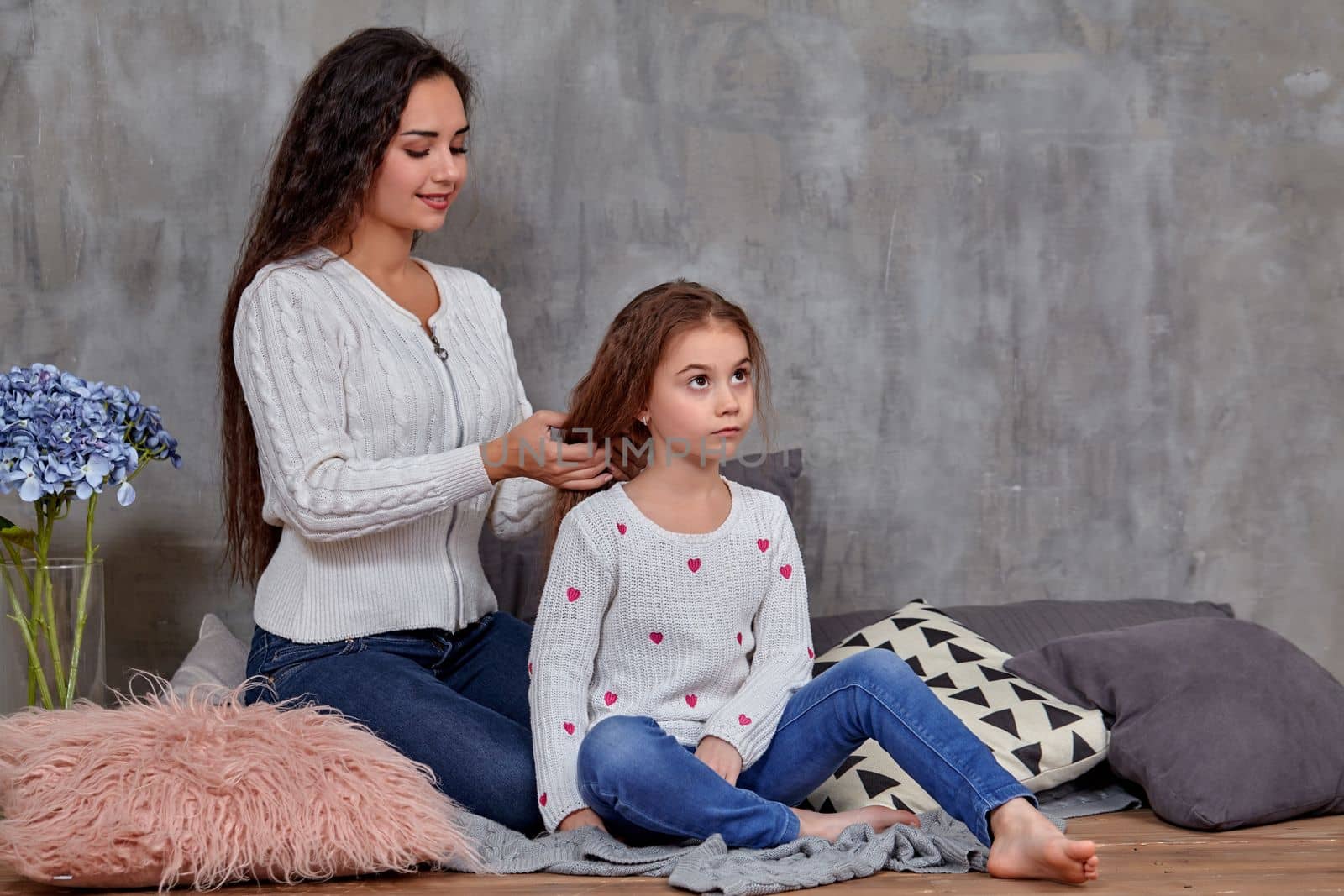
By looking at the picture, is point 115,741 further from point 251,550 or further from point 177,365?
point 177,365

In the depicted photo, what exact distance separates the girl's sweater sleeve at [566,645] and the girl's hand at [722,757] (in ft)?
0.58

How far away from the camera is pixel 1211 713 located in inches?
82.5

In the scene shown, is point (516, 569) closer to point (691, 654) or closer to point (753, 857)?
point (691, 654)

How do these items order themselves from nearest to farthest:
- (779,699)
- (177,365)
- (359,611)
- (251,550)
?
1. (779,699)
2. (359,611)
3. (251,550)
4. (177,365)

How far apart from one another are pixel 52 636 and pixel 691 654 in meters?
1.14

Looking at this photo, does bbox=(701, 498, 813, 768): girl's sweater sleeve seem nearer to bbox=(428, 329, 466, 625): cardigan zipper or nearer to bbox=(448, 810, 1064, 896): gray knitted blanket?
bbox=(448, 810, 1064, 896): gray knitted blanket

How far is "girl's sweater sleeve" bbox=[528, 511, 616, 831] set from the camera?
185cm

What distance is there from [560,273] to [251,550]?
0.89 m

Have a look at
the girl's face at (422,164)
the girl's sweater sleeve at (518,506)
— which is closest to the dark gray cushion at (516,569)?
the girl's sweater sleeve at (518,506)

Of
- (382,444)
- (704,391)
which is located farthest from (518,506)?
(704,391)

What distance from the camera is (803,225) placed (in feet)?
9.28

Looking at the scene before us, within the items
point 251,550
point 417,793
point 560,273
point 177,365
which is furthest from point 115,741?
point 560,273

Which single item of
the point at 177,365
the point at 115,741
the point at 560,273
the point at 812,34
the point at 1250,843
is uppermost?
the point at 812,34

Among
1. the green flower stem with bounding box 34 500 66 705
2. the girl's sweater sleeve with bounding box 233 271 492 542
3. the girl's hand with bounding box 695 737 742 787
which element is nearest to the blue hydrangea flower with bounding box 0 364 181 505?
the green flower stem with bounding box 34 500 66 705
